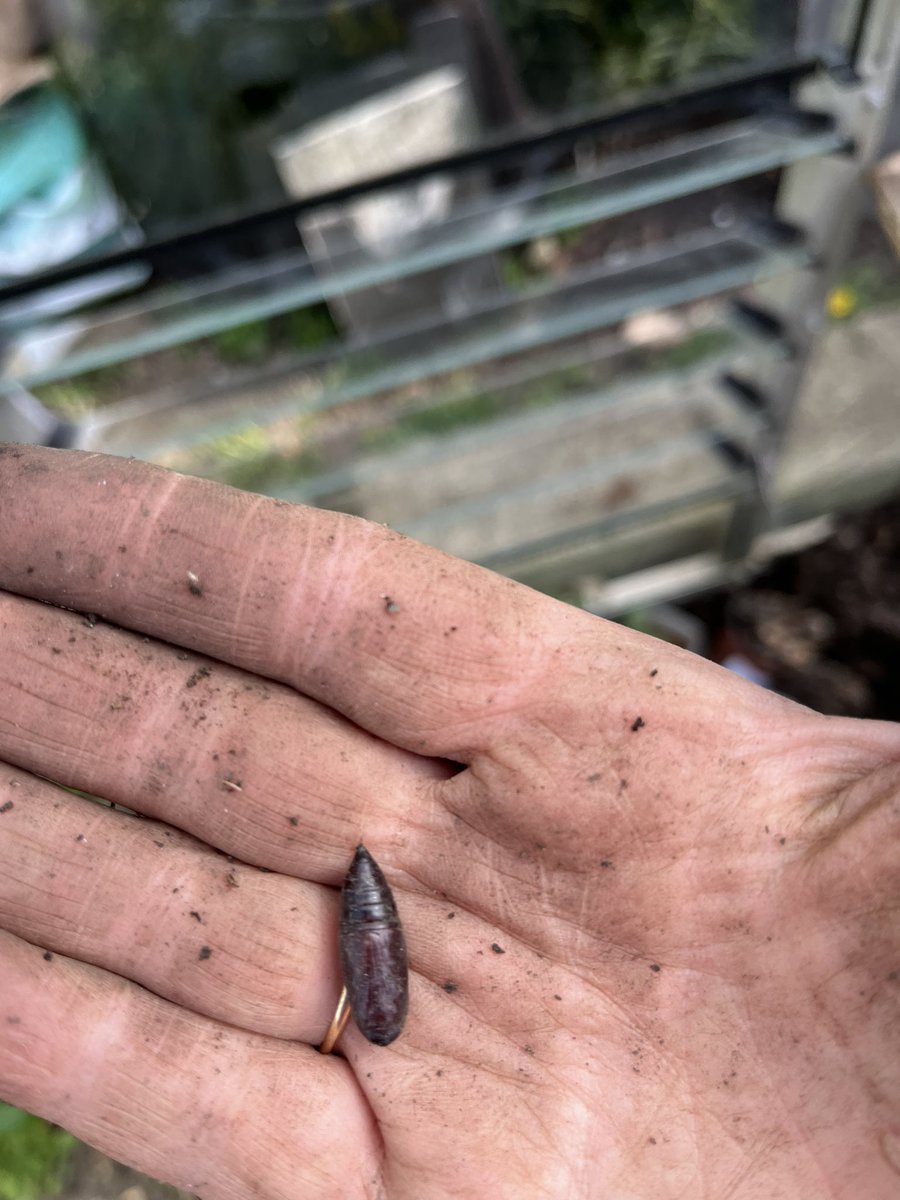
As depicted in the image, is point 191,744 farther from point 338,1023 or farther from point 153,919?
point 338,1023

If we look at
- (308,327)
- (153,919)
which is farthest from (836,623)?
(308,327)

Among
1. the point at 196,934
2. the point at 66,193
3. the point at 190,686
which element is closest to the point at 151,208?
the point at 66,193

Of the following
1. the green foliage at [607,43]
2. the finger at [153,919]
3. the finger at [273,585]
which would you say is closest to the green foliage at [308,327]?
the green foliage at [607,43]

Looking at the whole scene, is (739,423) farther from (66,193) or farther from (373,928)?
(66,193)

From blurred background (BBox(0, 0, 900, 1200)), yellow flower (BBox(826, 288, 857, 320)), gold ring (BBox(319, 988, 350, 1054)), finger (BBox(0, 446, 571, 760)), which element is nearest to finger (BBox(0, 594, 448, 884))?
finger (BBox(0, 446, 571, 760))

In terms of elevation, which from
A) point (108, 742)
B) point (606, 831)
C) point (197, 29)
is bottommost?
point (606, 831)

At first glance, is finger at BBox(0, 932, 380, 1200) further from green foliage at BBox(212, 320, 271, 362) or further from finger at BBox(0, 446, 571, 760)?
green foliage at BBox(212, 320, 271, 362)

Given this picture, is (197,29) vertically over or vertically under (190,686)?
over
